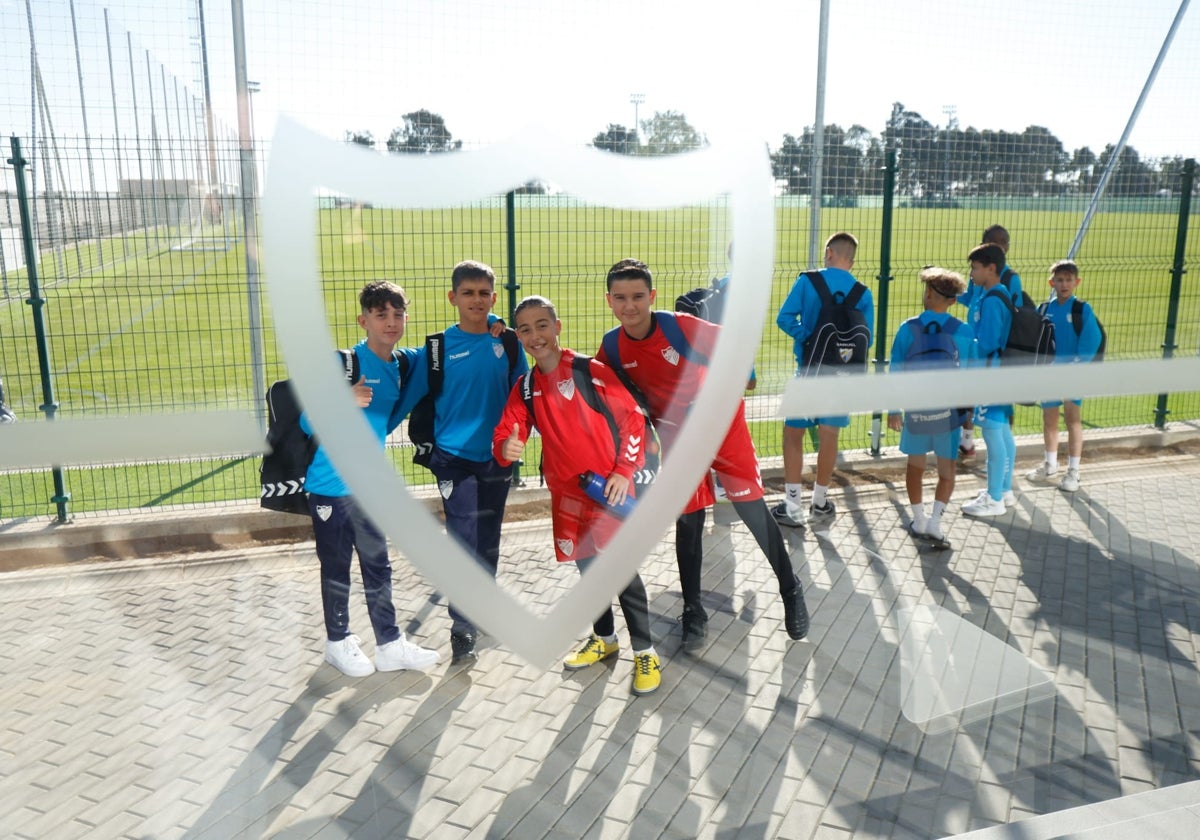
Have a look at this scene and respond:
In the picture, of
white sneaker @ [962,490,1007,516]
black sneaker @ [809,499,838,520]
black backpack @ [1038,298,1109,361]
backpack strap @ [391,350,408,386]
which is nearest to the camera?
backpack strap @ [391,350,408,386]

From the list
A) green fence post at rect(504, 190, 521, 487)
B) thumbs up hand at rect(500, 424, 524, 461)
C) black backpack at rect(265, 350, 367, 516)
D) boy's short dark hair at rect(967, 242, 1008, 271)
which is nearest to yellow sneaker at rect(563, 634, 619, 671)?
green fence post at rect(504, 190, 521, 487)

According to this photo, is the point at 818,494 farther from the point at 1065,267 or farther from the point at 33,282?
the point at 33,282

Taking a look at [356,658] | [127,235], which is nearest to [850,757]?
[356,658]

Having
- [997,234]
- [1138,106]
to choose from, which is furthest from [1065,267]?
[1138,106]

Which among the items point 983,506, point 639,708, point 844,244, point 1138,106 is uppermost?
point 1138,106

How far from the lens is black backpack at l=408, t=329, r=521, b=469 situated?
5.64ft

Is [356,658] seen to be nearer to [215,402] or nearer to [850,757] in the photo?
[215,402]

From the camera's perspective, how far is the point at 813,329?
5.87 ft

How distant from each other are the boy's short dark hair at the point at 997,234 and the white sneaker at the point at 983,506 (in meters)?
0.74

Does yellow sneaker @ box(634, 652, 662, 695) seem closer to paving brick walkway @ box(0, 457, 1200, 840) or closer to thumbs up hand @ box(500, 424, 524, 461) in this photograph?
paving brick walkway @ box(0, 457, 1200, 840)

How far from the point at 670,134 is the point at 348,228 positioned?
47 cm

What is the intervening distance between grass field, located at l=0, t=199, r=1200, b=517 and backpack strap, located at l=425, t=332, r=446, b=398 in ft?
0.09

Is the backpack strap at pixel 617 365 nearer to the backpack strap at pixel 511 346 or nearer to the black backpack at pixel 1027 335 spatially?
the backpack strap at pixel 511 346

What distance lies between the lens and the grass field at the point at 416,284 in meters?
1.32
